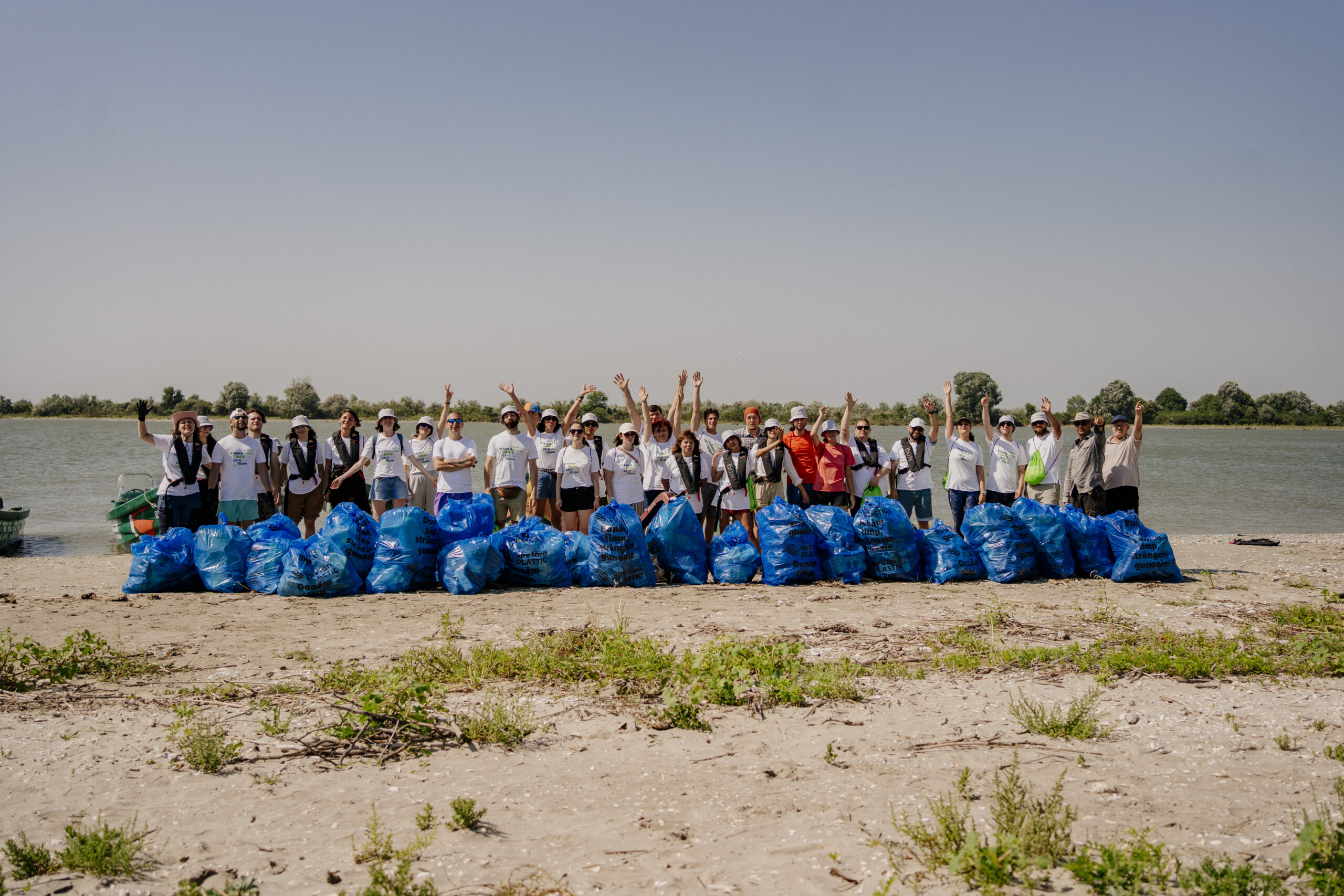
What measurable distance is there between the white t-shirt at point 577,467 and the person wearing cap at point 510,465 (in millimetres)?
510

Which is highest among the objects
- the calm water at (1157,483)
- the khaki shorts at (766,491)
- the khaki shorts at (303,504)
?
the khaki shorts at (766,491)

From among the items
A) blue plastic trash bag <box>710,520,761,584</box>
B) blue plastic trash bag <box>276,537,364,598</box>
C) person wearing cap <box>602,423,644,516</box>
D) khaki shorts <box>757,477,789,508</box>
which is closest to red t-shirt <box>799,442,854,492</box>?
khaki shorts <box>757,477,789,508</box>

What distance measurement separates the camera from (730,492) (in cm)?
761

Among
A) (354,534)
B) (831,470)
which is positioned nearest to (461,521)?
(354,534)

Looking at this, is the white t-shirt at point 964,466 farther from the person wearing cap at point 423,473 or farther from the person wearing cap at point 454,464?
the person wearing cap at point 423,473

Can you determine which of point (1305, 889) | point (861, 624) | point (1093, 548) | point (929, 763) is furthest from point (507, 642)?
point (1093, 548)

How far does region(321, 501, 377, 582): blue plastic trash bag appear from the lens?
653cm

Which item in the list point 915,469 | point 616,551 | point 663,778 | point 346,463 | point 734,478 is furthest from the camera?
point 915,469

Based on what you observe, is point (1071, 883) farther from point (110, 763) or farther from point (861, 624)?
point (110, 763)

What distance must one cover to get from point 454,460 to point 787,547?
3.20m

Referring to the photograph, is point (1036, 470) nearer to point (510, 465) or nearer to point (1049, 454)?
point (1049, 454)

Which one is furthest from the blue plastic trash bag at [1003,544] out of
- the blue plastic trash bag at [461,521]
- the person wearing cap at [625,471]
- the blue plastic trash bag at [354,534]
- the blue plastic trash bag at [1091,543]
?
the blue plastic trash bag at [354,534]

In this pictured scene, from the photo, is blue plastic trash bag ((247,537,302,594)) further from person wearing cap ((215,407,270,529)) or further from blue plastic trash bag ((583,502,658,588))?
blue plastic trash bag ((583,502,658,588))

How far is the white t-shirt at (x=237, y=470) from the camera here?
7.58 meters
